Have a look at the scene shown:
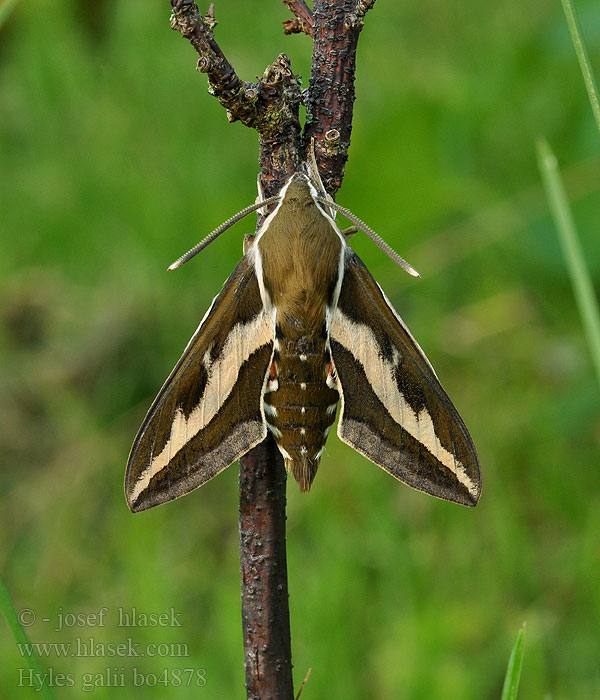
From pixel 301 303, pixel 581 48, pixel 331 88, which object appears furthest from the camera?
pixel 301 303

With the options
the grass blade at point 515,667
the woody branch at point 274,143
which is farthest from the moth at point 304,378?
the grass blade at point 515,667

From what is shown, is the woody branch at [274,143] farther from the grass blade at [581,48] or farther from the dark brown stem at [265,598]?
the grass blade at [581,48]

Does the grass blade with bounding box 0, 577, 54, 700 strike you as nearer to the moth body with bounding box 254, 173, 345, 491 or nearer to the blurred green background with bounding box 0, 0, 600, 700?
the moth body with bounding box 254, 173, 345, 491

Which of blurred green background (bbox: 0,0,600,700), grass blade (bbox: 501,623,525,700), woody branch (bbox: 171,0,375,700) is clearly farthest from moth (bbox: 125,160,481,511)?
blurred green background (bbox: 0,0,600,700)

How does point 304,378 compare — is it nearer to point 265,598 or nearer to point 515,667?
point 265,598

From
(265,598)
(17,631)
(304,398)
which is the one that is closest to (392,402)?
(304,398)

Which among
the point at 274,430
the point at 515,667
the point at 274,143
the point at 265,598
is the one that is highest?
the point at 274,143

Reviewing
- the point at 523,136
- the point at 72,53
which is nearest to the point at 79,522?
the point at 523,136
